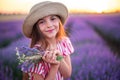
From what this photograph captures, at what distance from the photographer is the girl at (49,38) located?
234 cm

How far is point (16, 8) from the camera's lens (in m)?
2.54

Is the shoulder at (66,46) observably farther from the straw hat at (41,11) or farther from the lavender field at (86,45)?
the straw hat at (41,11)

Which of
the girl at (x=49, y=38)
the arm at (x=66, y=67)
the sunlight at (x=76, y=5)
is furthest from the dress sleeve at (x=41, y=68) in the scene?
the sunlight at (x=76, y=5)

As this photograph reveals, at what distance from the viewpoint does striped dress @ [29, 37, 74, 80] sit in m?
2.38

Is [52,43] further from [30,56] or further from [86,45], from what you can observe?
[86,45]

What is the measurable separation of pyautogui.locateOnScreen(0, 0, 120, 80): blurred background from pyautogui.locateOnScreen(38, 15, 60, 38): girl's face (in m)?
0.16

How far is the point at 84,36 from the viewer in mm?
2664

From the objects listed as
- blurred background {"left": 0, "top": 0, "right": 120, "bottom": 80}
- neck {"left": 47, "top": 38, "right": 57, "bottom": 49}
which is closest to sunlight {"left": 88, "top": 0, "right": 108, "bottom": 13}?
blurred background {"left": 0, "top": 0, "right": 120, "bottom": 80}

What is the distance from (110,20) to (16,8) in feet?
2.44

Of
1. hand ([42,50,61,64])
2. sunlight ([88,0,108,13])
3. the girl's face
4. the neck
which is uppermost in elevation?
sunlight ([88,0,108,13])

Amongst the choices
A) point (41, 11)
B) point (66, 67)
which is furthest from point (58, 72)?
point (41, 11)

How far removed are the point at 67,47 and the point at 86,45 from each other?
0.75 ft

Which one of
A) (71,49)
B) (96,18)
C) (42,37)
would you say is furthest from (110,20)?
(42,37)

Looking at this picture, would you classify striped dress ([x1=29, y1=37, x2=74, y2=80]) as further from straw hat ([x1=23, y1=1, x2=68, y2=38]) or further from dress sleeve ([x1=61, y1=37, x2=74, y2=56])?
straw hat ([x1=23, y1=1, x2=68, y2=38])
